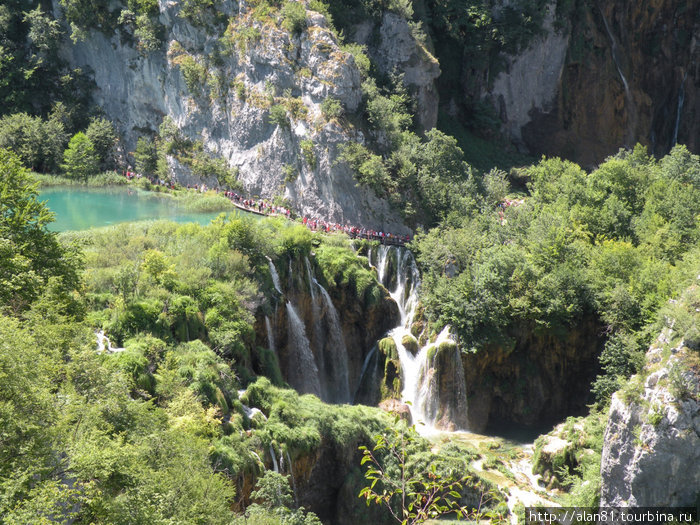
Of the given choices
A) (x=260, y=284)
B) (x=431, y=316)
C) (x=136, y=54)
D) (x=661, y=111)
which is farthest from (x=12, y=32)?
(x=661, y=111)

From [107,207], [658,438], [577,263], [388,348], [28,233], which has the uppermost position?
[107,207]

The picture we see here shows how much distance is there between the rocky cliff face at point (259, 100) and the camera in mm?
42250

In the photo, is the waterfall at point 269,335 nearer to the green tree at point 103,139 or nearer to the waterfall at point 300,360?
the waterfall at point 300,360

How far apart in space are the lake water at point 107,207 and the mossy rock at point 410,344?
1464cm

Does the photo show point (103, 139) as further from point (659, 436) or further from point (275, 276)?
point (659, 436)

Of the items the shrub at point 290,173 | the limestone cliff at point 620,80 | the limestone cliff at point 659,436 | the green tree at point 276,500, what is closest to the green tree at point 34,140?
the shrub at point 290,173

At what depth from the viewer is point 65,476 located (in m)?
12.9

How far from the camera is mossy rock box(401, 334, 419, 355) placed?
33781 mm

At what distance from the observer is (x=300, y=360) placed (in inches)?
1248

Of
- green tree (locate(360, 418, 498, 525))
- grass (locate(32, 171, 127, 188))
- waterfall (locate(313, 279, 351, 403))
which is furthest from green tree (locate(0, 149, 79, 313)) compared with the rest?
grass (locate(32, 171, 127, 188))

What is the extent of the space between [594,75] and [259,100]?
1232 inches

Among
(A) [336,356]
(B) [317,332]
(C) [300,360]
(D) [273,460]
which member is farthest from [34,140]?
(D) [273,460]

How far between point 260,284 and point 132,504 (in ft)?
57.7

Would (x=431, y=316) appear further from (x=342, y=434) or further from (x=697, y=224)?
(x=697, y=224)
